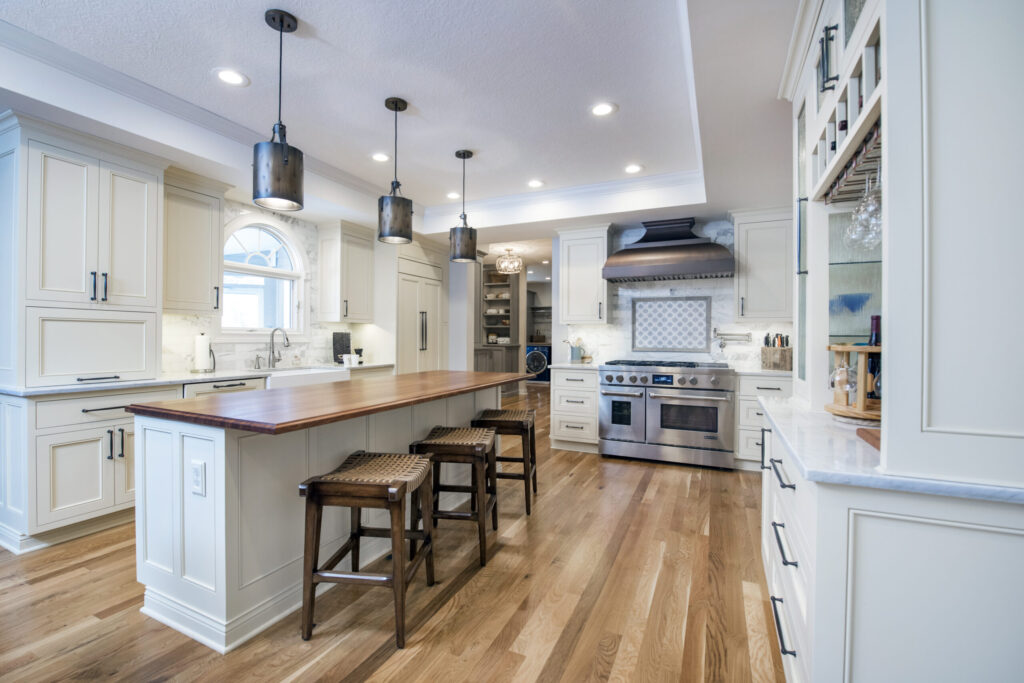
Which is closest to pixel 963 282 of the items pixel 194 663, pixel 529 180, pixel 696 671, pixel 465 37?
pixel 696 671

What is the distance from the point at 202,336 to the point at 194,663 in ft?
9.38

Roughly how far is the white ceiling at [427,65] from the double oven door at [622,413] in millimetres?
→ 2190

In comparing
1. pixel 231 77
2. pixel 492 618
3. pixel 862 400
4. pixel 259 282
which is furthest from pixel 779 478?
pixel 259 282

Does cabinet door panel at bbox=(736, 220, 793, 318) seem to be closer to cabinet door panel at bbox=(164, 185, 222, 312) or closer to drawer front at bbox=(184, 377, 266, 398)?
drawer front at bbox=(184, 377, 266, 398)

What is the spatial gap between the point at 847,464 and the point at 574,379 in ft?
12.3

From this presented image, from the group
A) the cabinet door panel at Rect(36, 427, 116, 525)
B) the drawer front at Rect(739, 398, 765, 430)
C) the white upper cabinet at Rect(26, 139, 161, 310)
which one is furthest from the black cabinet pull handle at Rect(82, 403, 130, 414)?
the drawer front at Rect(739, 398, 765, 430)

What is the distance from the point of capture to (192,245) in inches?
142

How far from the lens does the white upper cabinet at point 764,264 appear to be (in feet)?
14.0

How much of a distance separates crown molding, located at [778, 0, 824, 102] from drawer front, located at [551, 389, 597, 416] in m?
3.15

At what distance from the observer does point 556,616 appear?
6.42ft

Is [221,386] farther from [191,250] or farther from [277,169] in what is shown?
[277,169]

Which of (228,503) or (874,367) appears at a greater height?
(874,367)

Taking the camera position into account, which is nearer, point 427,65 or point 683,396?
point 427,65

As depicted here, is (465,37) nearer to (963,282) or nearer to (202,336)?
(963,282)
